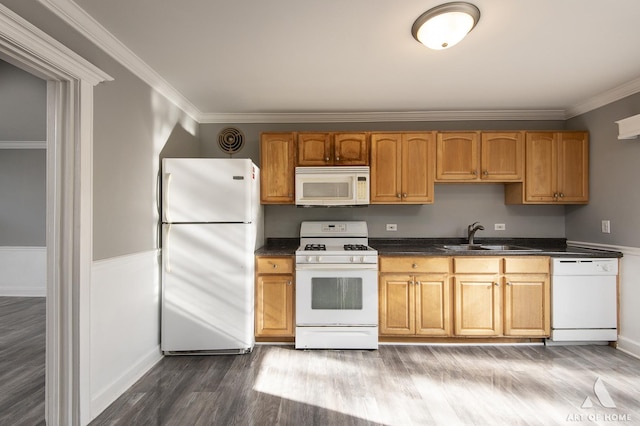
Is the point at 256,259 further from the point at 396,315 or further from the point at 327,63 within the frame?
the point at 327,63

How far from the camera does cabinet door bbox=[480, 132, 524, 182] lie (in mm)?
3211

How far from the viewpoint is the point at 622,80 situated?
2664 mm

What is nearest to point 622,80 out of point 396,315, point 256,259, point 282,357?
point 396,315

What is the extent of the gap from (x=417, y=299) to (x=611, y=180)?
2149mm

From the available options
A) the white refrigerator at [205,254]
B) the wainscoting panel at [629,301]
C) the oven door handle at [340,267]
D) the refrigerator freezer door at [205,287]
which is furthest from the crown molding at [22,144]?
the wainscoting panel at [629,301]

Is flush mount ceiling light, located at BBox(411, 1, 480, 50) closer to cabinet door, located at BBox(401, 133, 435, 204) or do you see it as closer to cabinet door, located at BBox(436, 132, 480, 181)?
cabinet door, located at BBox(401, 133, 435, 204)

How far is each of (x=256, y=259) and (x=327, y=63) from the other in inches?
70.7

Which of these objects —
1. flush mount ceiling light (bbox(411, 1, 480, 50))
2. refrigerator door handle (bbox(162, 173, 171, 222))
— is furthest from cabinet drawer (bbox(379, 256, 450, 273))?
refrigerator door handle (bbox(162, 173, 171, 222))

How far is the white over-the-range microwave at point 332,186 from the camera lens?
3150 millimetres

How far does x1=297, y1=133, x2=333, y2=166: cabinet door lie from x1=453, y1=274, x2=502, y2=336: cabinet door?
1.79m

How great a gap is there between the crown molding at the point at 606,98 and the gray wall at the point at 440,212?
229 millimetres

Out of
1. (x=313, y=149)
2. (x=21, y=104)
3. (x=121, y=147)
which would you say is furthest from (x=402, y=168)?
(x=21, y=104)

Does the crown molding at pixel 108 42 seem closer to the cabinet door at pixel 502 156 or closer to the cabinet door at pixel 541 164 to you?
the cabinet door at pixel 502 156

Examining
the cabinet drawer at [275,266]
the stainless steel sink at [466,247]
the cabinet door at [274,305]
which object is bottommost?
the cabinet door at [274,305]
